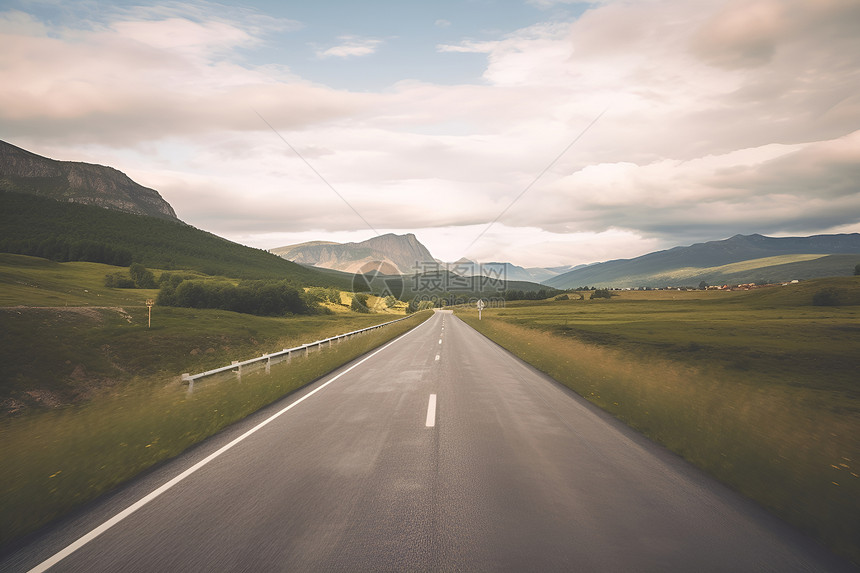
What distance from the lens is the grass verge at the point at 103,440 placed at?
4.60m

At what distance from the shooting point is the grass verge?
15.1ft

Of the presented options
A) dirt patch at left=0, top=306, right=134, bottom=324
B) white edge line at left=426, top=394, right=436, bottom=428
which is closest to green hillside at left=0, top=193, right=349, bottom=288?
dirt patch at left=0, top=306, right=134, bottom=324

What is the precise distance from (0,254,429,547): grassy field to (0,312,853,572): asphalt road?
76cm

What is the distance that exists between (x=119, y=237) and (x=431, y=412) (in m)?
196

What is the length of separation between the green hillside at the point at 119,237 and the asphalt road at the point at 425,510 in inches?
6255

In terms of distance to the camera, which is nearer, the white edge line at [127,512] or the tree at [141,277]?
the white edge line at [127,512]

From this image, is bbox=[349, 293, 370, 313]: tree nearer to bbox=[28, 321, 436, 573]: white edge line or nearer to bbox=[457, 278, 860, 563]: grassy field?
bbox=[457, 278, 860, 563]: grassy field

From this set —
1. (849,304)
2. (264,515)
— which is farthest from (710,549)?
(849,304)

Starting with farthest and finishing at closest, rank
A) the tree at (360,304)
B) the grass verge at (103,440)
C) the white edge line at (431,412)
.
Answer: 1. the tree at (360,304)
2. the white edge line at (431,412)
3. the grass verge at (103,440)

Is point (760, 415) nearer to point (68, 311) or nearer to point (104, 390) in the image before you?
point (104, 390)

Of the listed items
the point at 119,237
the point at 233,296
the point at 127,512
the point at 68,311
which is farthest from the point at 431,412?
the point at 119,237

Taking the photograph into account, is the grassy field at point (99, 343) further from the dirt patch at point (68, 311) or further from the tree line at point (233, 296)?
the tree line at point (233, 296)

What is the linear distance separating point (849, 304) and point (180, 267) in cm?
18664

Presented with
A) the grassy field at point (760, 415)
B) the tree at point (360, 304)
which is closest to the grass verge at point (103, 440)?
the grassy field at point (760, 415)
